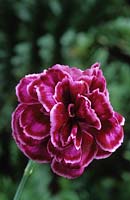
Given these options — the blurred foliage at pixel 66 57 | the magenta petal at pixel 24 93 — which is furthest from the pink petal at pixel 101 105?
the blurred foliage at pixel 66 57

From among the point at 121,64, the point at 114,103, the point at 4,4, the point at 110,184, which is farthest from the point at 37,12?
the point at 110,184

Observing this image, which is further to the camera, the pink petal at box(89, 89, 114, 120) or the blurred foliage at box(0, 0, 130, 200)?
the blurred foliage at box(0, 0, 130, 200)

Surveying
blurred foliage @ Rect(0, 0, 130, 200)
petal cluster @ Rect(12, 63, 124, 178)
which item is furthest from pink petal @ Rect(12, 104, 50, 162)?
blurred foliage @ Rect(0, 0, 130, 200)

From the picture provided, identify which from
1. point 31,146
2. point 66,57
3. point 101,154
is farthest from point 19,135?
point 66,57

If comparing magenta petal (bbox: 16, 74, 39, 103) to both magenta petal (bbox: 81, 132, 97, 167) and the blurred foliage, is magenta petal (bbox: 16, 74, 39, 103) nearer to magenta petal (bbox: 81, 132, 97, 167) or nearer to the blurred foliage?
magenta petal (bbox: 81, 132, 97, 167)

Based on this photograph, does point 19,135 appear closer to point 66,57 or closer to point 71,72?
point 71,72

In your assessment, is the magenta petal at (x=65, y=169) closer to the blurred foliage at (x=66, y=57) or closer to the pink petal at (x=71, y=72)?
the pink petal at (x=71, y=72)

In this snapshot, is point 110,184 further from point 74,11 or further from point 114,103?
point 74,11
